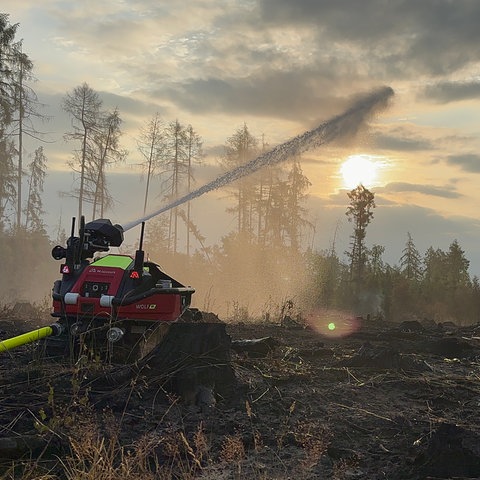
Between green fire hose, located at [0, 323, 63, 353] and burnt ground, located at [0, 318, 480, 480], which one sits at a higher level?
green fire hose, located at [0, 323, 63, 353]

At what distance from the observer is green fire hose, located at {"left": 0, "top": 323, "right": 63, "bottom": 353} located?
6473mm

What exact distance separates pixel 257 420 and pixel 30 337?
3.11 meters

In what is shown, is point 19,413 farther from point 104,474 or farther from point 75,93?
point 75,93

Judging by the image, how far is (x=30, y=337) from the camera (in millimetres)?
6832

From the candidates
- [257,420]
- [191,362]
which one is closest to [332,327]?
[191,362]

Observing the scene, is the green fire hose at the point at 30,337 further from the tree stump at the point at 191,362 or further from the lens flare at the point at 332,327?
the lens flare at the point at 332,327

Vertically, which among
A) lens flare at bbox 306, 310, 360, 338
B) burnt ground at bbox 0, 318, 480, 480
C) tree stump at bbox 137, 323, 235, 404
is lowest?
lens flare at bbox 306, 310, 360, 338

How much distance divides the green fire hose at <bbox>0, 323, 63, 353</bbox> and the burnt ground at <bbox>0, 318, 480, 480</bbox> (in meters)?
0.34

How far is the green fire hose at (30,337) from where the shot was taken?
6.47 meters

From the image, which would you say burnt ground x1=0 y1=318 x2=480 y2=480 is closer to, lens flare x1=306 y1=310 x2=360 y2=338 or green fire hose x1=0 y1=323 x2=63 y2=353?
green fire hose x1=0 y1=323 x2=63 y2=353

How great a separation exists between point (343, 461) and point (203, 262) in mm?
38416

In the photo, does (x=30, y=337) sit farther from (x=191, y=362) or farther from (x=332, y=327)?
(x=332, y=327)

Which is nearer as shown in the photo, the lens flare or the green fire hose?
the green fire hose

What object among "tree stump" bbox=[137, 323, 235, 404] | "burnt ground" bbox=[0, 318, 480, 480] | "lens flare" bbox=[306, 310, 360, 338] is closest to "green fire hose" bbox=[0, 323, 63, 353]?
"burnt ground" bbox=[0, 318, 480, 480]
